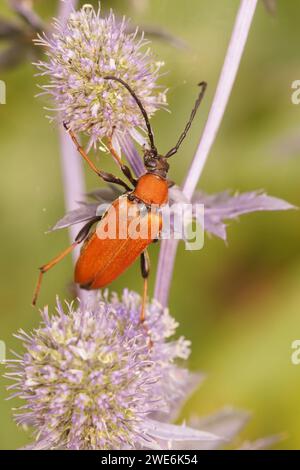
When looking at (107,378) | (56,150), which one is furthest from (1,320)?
(107,378)

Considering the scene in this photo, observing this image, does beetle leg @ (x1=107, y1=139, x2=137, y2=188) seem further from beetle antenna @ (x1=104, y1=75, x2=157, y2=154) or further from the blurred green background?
the blurred green background

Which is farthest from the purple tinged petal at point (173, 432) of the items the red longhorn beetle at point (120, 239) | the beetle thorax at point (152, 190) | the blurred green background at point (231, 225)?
the blurred green background at point (231, 225)

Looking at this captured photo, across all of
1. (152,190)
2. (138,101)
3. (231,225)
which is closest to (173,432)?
(152,190)

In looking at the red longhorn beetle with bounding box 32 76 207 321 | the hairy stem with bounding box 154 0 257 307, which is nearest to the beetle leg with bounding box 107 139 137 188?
the red longhorn beetle with bounding box 32 76 207 321

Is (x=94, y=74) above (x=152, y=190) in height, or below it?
above

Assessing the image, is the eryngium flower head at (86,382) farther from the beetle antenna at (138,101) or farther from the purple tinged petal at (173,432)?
the beetle antenna at (138,101)

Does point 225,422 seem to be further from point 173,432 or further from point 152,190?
point 152,190
